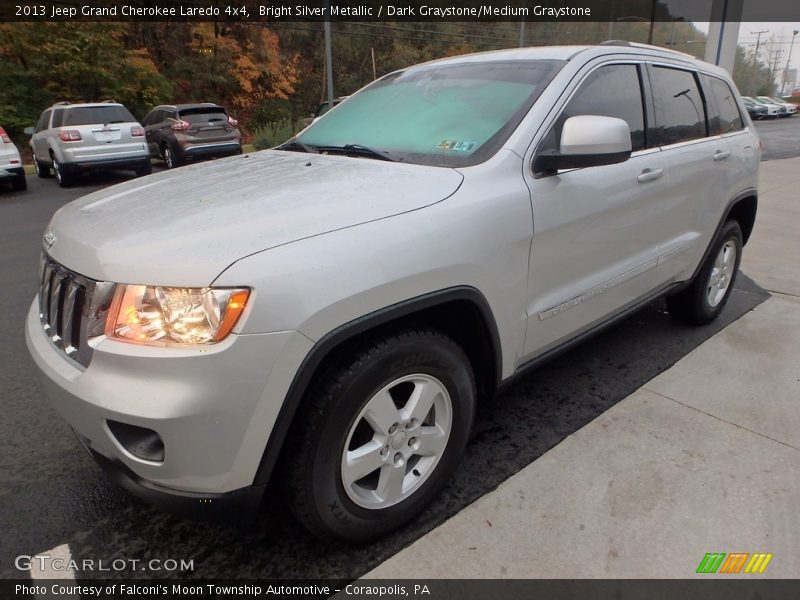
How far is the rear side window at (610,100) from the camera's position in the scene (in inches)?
98.3

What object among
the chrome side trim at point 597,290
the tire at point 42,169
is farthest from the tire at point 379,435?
the tire at point 42,169

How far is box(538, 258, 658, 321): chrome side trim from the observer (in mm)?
2465

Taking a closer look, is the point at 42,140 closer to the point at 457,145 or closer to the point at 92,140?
the point at 92,140

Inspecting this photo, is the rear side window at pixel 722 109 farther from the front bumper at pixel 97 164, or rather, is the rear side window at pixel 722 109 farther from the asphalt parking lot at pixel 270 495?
the front bumper at pixel 97 164

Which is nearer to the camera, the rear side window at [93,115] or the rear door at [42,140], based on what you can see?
Answer: the rear side window at [93,115]

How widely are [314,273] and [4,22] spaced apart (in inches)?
945

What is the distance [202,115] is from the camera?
44.9 feet

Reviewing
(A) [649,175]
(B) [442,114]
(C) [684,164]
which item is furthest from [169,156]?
(A) [649,175]

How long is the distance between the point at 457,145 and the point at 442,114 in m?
0.30

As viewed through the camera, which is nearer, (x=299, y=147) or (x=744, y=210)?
(x=299, y=147)

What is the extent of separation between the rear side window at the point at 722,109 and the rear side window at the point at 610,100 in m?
0.97

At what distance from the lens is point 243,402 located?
158 cm

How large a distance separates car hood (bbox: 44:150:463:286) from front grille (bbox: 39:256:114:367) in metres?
0.05

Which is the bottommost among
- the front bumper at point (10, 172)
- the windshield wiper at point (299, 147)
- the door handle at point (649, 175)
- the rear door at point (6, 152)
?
the front bumper at point (10, 172)
